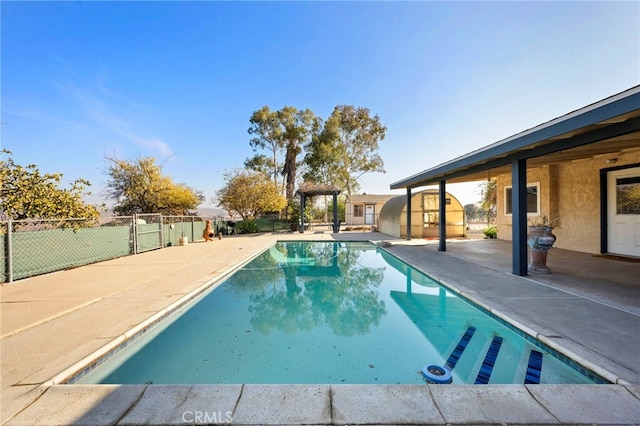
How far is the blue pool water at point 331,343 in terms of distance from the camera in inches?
110

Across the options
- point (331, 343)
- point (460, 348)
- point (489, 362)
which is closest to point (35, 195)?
point (331, 343)

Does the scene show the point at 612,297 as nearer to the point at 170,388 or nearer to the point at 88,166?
the point at 170,388

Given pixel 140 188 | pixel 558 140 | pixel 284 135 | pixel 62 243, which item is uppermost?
pixel 284 135

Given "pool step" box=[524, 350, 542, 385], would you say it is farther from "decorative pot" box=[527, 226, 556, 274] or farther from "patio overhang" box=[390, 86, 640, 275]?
"decorative pot" box=[527, 226, 556, 274]

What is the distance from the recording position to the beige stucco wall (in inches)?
309

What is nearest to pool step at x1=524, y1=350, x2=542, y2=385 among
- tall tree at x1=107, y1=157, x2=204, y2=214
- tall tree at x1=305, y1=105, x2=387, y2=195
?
tall tree at x1=107, y1=157, x2=204, y2=214

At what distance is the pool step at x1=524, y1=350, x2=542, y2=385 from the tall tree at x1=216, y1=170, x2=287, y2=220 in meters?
16.6

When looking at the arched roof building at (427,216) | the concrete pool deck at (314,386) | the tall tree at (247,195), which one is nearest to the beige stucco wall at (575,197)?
the concrete pool deck at (314,386)

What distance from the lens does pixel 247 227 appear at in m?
18.1

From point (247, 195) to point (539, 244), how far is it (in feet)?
50.9

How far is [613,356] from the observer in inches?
101

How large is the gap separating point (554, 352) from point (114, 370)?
4.47 metres

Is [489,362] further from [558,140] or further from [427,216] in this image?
[427,216]

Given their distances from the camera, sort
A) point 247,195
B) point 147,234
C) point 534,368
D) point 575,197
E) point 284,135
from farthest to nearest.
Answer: point 284,135, point 247,195, point 147,234, point 575,197, point 534,368
